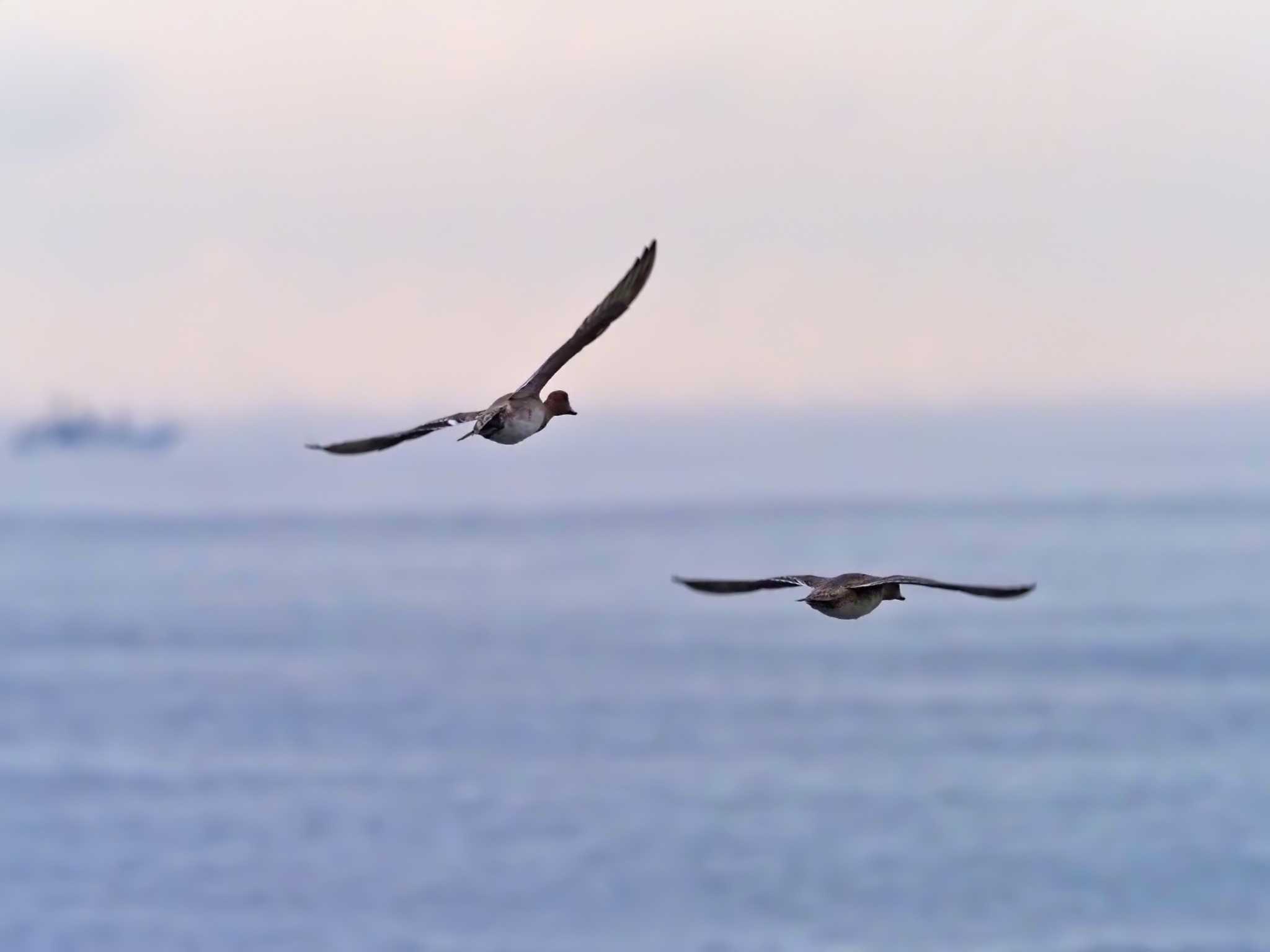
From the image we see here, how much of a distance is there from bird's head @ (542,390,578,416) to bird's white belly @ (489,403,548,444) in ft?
2.33

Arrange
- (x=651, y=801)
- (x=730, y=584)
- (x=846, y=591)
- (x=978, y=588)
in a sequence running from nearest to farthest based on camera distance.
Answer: (x=978, y=588) → (x=730, y=584) → (x=846, y=591) → (x=651, y=801)

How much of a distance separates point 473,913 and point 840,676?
70807 mm

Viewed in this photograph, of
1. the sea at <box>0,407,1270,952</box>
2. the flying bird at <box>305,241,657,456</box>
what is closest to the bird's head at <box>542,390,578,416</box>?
the flying bird at <box>305,241,657,456</box>

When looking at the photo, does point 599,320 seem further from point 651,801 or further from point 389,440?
point 651,801

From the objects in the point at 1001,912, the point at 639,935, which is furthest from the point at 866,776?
the point at 639,935

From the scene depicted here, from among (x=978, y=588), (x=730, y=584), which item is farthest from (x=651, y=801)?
(x=978, y=588)

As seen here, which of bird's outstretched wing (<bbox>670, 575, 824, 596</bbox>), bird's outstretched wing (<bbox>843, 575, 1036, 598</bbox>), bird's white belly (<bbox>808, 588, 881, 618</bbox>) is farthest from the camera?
bird's white belly (<bbox>808, 588, 881, 618</bbox>)

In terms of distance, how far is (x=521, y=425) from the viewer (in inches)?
703

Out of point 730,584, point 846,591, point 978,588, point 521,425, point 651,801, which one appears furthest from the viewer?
point 651,801

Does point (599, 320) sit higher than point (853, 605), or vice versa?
point (599, 320)

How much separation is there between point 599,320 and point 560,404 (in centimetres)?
127

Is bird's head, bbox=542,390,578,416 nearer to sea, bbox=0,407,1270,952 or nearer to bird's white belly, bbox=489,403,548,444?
bird's white belly, bbox=489,403,548,444

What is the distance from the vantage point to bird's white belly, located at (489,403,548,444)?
17719mm

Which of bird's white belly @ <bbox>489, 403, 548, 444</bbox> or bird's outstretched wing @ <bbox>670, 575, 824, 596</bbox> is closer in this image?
bird's outstretched wing @ <bbox>670, 575, 824, 596</bbox>
